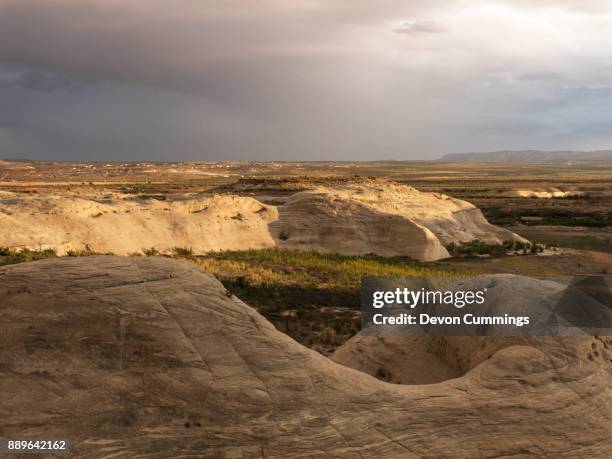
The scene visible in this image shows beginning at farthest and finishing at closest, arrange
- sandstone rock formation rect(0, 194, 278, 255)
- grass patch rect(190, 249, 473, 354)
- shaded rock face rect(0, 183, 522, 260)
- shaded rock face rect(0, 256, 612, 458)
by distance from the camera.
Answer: shaded rock face rect(0, 183, 522, 260) < sandstone rock formation rect(0, 194, 278, 255) < grass patch rect(190, 249, 473, 354) < shaded rock face rect(0, 256, 612, 458)

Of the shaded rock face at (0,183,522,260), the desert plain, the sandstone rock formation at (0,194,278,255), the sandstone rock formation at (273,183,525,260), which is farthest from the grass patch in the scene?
the desert plain

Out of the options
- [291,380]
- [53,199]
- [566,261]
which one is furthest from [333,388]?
[566,261]

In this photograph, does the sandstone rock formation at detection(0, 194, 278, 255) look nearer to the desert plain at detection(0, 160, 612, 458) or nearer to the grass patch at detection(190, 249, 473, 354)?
the grass patch at detection(190, 249, 473, 354)

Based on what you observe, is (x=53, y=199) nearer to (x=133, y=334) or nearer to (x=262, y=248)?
(x=262, y=248)

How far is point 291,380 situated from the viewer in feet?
18.5

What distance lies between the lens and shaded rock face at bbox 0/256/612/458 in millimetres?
4879

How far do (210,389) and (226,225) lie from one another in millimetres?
22291

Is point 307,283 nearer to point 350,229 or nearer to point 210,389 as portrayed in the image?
point 350,229

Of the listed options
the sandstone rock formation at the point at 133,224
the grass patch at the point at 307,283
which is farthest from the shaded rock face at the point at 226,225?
the grass patch at the point at 307,283

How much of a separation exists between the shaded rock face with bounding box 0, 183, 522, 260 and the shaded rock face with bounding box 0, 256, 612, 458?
15111 mm

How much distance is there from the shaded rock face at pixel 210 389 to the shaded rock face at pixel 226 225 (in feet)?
49.6

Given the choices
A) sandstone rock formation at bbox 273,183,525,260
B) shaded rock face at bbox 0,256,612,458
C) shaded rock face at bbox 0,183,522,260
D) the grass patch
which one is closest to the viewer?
shaded rock face at bbox 0,256,612,458

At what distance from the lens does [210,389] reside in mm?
5285

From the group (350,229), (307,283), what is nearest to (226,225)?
(350,229)
